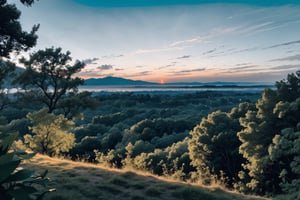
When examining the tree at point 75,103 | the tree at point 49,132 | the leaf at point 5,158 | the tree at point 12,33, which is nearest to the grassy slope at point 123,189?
the leaf at point 5,158

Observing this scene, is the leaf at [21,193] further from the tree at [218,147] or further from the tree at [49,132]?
the tree at [218,147]

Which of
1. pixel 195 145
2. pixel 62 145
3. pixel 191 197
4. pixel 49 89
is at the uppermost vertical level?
pixel 49 89

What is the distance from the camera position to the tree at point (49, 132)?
76.1ft

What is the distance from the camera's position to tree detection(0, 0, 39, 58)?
10.6 m

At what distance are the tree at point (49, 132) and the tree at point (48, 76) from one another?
3.95 metres

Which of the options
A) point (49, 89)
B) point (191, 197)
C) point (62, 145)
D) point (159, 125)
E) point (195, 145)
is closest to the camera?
point (191, 197)

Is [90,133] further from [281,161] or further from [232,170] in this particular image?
[281,161]

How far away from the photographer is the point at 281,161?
24.7 metres

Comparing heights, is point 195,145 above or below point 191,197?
below

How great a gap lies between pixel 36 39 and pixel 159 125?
66.2 meters

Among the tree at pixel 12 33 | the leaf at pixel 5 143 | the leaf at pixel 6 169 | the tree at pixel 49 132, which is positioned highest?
the tree at pixel 12 33

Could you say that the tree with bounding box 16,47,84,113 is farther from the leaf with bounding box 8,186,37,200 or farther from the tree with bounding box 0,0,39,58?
the leaf with bounding box 8,186,37,200

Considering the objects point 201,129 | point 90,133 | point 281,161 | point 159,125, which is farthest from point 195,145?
point 90,133

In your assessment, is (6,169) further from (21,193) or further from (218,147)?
(218,147)
